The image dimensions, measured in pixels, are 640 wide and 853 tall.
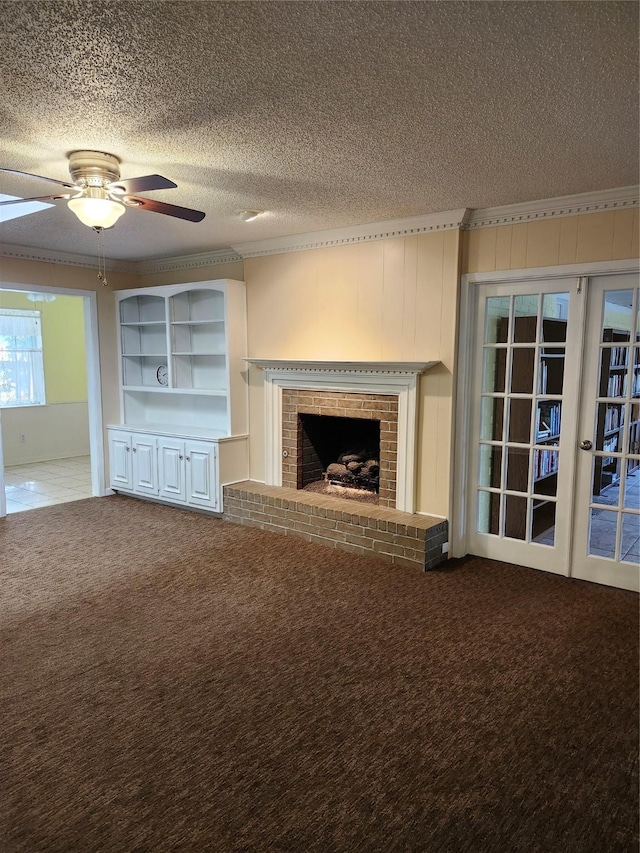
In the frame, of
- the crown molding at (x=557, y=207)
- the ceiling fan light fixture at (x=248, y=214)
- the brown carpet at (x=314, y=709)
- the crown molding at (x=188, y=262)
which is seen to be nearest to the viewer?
the brown carpet at (x=314, y=709)

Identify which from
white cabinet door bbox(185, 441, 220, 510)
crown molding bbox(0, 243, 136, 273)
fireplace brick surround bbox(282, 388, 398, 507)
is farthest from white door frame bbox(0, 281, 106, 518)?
fireplace brick surround bbox(282, 388, 398, 507)

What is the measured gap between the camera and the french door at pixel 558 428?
144 inches

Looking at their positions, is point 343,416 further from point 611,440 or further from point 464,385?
point 611,440

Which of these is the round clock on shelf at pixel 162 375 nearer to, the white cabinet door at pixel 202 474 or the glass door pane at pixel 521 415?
the white cabinet door at pixel 202 474

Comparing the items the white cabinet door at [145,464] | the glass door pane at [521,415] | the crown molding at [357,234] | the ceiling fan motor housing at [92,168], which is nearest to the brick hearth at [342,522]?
the glass door pane at [521,415]

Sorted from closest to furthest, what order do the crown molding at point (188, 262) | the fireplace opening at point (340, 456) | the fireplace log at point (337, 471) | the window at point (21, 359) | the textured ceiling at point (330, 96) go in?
1. the textured ceiling at point (330, 96)
2. the fireplace opening at point (340, 456)
3. the fireplace log at point (337, 471)
4. the crown molding at point (188, 262)
5. the window at point (21, 359)

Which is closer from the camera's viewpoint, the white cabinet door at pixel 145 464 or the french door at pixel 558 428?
the french door at pixel 558 428

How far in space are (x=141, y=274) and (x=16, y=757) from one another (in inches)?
206

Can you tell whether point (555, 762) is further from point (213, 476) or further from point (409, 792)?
point (213, 476)

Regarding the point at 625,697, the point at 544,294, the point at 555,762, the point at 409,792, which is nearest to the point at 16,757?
the point at 409,792

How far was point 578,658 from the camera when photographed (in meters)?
2.90

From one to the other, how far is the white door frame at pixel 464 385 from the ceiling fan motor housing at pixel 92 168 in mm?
2406

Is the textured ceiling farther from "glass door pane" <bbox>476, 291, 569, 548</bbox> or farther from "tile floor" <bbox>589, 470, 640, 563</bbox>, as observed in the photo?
"tile floor" <bbox>589, 470, 640, 563</bbox>

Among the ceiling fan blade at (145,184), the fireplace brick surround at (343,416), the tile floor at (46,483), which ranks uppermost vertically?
the ceiling fan blade at (145,184)
